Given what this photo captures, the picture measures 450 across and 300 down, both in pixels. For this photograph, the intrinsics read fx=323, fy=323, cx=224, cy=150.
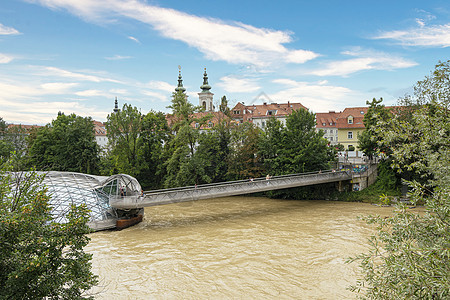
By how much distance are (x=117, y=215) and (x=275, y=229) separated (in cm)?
1148

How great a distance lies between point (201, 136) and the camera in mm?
37625

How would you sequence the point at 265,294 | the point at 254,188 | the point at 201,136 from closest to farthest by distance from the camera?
the point at 265,294, the point at 254,188, the point at 201,136

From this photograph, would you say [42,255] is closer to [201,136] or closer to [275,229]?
[275,229]

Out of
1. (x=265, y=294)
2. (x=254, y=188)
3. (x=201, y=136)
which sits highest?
(x=201, y=136)

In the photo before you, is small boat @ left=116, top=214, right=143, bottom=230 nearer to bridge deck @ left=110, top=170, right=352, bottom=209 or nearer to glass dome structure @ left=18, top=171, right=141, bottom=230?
glass dome structure @ left=18, top=171, right=141, bottom=230

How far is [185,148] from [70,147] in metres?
17.8

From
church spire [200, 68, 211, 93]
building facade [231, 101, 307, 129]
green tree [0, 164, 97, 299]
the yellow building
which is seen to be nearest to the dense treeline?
the yellow building

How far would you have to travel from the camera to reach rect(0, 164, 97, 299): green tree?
629cm

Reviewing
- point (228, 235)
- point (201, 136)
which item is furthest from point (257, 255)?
point (201, 136)

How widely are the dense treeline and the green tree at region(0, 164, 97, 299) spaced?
92.5ft

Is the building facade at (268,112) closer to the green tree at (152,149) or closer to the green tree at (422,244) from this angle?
the green tree at (152,149)

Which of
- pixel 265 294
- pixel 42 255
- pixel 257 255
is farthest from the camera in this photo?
pixel 257 255

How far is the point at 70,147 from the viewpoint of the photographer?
4353cm

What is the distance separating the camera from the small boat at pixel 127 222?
74.8ft
